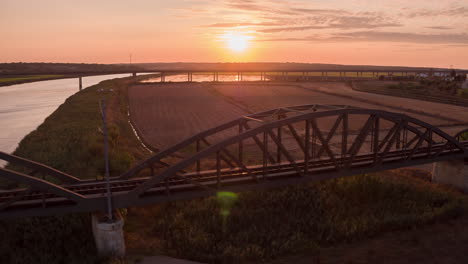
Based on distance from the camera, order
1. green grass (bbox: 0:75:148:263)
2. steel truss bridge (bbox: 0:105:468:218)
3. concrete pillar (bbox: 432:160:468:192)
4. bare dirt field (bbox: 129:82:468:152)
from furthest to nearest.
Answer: bare dirt field (bbox: 129:82:468:152) < concrete pillar (bbox: 432:160:468:192) < green grass (bbox: 0:75:148:263) < steel truss bridge (bbox: 0:105:468:218)

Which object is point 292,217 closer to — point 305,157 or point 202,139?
point 305,157

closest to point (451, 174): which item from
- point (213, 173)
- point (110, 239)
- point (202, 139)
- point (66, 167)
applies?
point (213, 173)

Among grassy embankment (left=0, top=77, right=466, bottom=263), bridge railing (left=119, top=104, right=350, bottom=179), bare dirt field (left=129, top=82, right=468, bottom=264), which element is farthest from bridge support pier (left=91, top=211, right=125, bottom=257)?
bare dirt field (left=129, top=82, right=468, bottom=264)

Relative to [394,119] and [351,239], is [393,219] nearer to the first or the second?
[351,239]

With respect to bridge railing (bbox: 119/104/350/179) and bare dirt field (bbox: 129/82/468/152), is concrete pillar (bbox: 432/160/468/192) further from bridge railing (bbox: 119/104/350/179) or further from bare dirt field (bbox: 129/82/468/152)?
bare dirt field (bbox: 129/82/468/152)

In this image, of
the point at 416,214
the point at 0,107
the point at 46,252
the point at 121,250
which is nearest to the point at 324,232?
the point at 416,214

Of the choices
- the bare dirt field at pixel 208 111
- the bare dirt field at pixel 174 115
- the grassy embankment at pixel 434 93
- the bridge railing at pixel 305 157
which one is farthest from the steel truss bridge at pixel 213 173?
the grassy embankment at pixel 434 93
